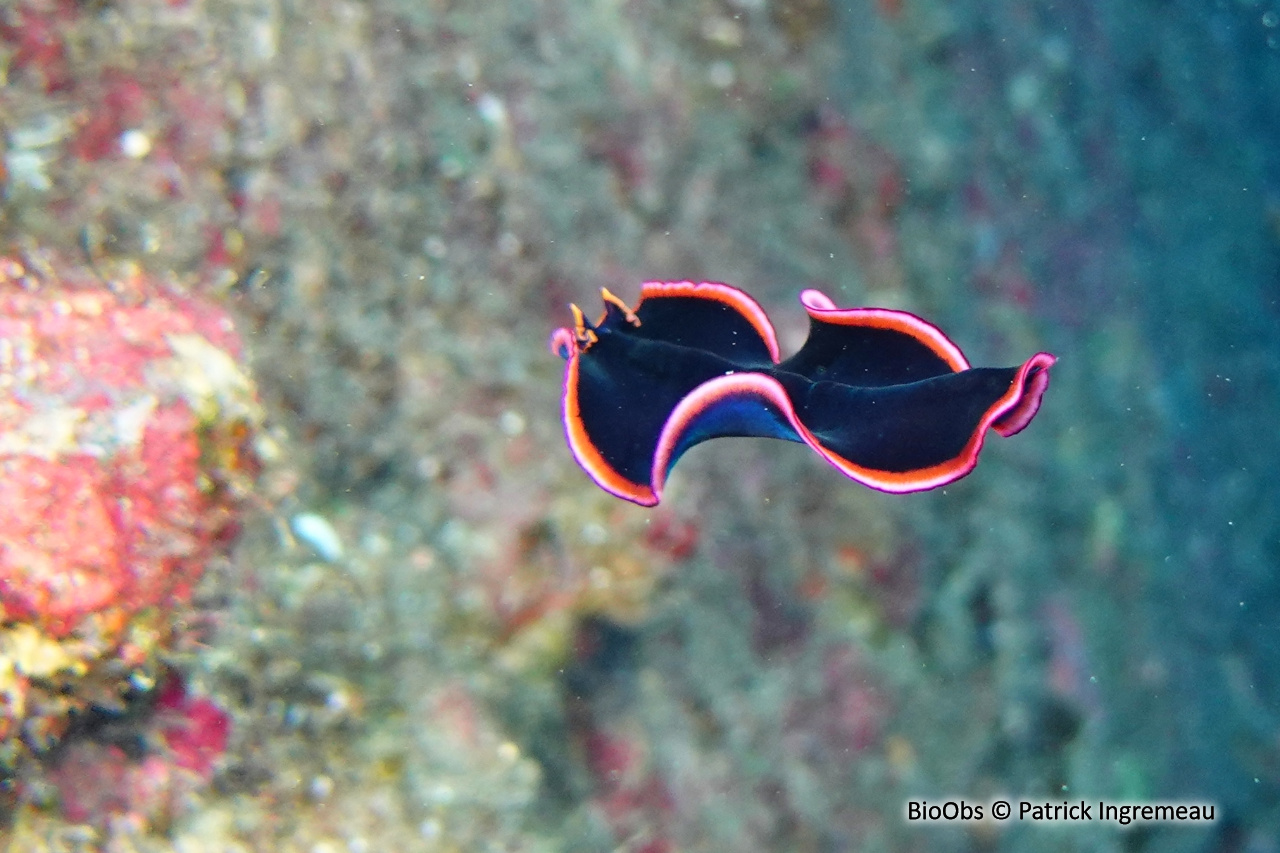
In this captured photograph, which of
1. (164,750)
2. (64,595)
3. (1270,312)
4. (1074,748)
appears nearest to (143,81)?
(64,595)

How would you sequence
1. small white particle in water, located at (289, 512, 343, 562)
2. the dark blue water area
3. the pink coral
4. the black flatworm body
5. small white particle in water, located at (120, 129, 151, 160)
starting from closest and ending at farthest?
the black flatworm body, the pink coral, small white particle in water, located at (120, 129, 151, 160), small white particle in water, located at (289, 512, 343, 562), the dark blue water area

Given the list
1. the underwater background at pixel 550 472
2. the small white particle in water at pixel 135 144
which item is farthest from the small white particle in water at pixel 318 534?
the small white particle in water at pixel 135 144

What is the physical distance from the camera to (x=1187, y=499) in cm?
425

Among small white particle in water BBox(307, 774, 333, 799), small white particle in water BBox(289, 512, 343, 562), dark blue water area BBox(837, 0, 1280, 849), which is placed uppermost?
dark blue water area BBox(837, 0, 1280, 849)

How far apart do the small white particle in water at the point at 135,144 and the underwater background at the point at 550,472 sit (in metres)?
0.01

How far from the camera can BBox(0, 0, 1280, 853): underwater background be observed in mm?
2645

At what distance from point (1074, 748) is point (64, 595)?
4.28 metres

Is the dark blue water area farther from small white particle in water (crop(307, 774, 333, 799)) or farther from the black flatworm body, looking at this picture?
small white particle in water (crop(307, 774, 333, 799))

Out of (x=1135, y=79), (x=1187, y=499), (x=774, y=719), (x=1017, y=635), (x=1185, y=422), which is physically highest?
(x=1135, y=79)

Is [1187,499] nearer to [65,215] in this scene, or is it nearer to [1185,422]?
[1185,422]

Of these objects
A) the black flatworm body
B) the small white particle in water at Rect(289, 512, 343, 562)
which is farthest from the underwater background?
the black flatworm body

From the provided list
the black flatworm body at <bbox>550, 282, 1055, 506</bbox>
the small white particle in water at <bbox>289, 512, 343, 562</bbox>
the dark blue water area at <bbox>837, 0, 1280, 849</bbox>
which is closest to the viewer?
the black flatworm body at <bbox>550, 282, 1055, 506</bbox>

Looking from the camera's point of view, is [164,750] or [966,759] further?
[966,759]

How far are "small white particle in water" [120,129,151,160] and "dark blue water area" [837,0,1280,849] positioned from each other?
9.82 ft
